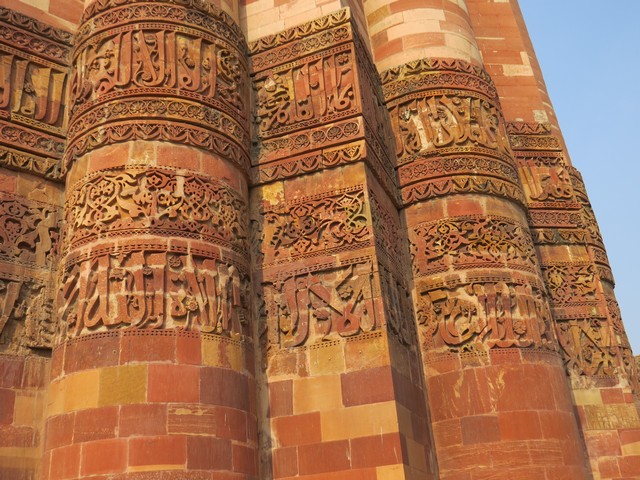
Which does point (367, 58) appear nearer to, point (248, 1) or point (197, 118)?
point (248, 1)

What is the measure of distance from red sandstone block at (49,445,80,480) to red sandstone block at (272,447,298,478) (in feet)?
5.89

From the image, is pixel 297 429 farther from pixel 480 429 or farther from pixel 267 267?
pixel 480 429

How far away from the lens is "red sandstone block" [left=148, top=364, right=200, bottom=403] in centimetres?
534

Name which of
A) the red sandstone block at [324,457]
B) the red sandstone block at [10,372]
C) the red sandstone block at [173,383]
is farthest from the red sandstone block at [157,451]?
the red sandstone block at [10,372]

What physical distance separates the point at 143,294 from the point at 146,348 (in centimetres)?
48

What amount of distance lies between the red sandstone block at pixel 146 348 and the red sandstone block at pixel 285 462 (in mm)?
1435

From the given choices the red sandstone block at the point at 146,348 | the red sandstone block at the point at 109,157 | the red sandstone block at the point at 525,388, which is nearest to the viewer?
the red sandstone block at the point at 146,348

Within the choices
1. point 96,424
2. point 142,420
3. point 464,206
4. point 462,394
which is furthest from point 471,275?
point 96,424

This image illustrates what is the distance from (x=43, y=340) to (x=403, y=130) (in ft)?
16.9

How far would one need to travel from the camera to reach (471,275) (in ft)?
24.6

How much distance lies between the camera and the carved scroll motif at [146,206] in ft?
19.4

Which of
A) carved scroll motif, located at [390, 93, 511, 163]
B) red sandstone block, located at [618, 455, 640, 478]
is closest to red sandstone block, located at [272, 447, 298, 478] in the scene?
carved scroll motif, located at [390, 93, 511, 163]

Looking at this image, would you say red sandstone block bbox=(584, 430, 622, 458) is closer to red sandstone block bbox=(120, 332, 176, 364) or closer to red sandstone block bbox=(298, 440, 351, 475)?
red sandstone block bbox=(298, 440, 351, 475)

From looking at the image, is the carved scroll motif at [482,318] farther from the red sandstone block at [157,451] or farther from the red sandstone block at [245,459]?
the red sandstone block at [157,451]
